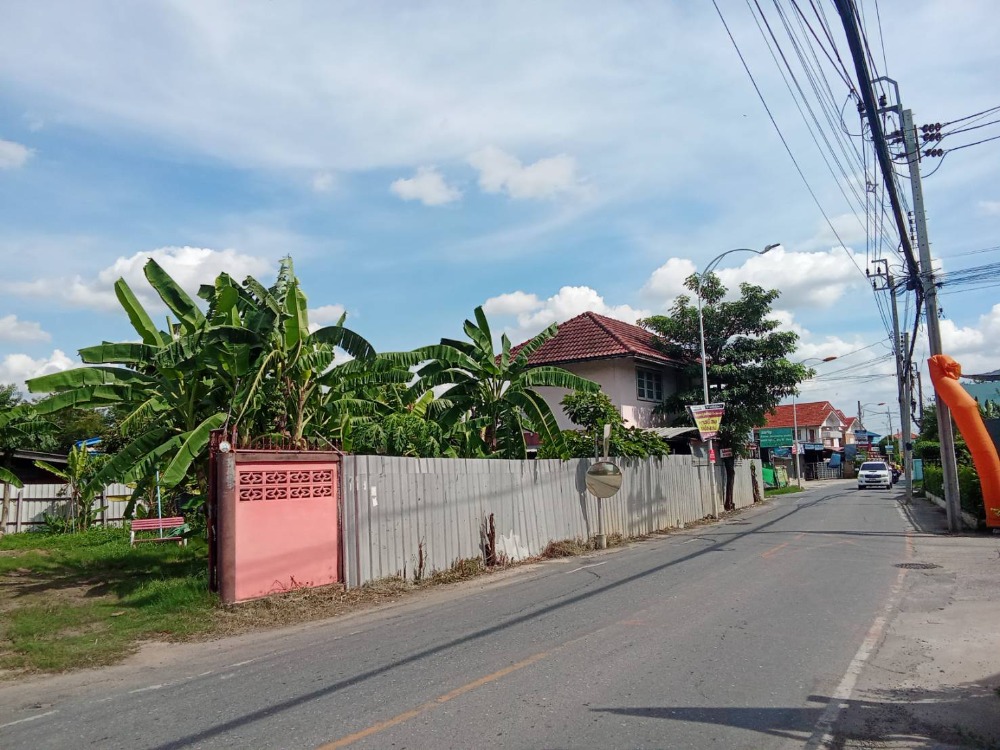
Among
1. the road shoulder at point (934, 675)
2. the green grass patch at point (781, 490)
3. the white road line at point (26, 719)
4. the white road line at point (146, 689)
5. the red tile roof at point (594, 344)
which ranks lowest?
the green grass patch at point (781, 490)

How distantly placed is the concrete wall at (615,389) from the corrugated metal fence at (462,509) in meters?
7.80

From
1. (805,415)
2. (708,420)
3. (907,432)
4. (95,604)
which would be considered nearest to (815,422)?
(805,415)

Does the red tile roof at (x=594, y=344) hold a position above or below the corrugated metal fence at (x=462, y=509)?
above

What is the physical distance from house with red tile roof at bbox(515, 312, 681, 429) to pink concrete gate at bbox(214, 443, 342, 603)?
16.9 m

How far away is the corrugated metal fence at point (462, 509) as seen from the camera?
38.3ft

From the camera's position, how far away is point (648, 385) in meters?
31.0

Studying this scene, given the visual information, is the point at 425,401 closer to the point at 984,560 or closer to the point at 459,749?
the point at 984,560

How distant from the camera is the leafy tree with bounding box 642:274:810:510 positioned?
96.8 ft

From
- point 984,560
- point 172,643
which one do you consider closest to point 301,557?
point 172,643

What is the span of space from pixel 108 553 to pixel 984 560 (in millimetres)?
16744

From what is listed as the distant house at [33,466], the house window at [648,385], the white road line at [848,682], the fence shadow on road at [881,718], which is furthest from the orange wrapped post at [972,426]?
the distant house at [33,466]

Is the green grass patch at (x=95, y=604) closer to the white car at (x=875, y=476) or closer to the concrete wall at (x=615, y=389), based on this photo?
the concrete wall at (x=615, y=389)

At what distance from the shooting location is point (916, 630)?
27.3 ft

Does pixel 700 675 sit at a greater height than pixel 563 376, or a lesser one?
lesser
